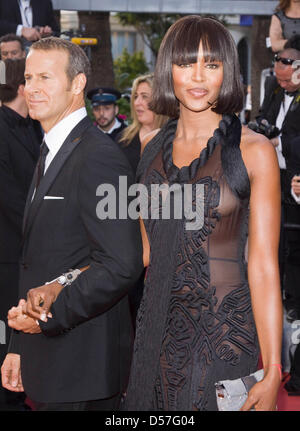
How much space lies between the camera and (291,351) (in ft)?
19.1

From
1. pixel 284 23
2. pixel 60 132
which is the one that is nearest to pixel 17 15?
pixel 284 23

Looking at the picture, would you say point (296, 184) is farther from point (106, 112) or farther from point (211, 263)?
point (106, 112)

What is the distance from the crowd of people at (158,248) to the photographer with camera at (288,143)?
2.91 m

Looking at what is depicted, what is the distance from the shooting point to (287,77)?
6152mm

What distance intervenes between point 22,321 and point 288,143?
364cm

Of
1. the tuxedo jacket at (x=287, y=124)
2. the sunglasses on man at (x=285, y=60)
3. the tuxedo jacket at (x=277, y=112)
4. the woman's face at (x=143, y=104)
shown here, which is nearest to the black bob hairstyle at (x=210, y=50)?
the tuxedo jacket at (x=287, y=124)

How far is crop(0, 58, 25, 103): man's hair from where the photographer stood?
5141 millimetres

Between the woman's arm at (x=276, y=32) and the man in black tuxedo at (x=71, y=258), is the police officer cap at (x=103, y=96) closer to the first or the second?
the woman's arm at (x=276, y=32)

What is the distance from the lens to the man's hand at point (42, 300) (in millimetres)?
Result: 2510

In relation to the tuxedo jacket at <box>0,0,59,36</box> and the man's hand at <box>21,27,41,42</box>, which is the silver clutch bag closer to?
the man's hand at <box>21,27,41,42</box>

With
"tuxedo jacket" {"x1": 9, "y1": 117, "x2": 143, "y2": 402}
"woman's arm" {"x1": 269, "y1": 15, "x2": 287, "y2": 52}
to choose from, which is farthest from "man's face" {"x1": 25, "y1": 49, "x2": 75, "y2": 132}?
"woman's arm" {"x1": 269, "y1": 15, "x2": 287, "y2": 52}

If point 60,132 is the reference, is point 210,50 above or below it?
above

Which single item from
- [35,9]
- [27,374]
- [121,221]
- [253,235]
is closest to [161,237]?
[121,221]

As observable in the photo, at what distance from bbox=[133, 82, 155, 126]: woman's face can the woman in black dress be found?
4276mm
